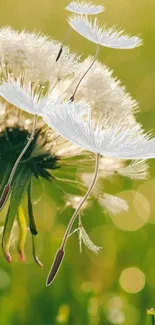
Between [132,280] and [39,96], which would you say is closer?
[39,96]

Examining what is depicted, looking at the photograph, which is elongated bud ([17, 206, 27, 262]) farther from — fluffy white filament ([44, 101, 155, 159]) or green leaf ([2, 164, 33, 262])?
fluffy white filament ([44, 101, 155, 159])

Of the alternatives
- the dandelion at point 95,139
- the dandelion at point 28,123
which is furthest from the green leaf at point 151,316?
the dandelion at point 95,139

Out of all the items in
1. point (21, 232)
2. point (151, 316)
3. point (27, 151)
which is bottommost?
point (151, 316)

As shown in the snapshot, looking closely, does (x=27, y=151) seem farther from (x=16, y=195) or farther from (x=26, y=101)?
(x=26, y=101)

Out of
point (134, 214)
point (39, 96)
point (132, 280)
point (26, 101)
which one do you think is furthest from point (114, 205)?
point (134, 214)

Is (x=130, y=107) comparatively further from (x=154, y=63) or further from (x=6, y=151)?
(x=154, y=63)

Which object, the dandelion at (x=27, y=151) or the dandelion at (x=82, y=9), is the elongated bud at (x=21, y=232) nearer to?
the dandelion at (x=27, y=151)

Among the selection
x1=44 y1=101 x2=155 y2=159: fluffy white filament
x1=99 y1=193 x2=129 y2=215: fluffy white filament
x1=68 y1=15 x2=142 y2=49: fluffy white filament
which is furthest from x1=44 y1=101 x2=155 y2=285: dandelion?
x1=99 y1=193 x2=129 y2=215: fluffy white filament
